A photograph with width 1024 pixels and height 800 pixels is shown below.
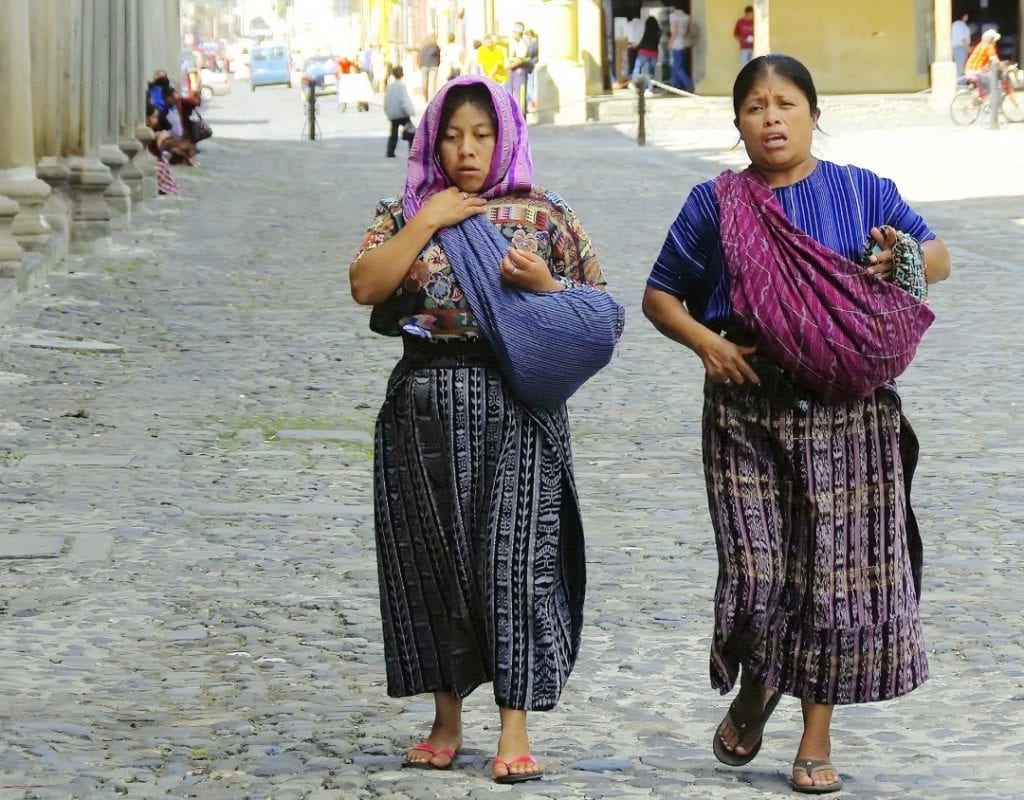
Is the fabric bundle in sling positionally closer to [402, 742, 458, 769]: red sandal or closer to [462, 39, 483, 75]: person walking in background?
[402, 742, 458, 769]: red sandal

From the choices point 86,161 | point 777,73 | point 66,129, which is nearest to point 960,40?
point 86,161


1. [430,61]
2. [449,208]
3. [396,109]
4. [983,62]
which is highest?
[430,61]

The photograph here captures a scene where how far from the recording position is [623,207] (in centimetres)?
2208

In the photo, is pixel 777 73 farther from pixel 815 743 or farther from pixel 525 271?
pixel 815 743

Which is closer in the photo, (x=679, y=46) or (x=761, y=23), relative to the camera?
(x=761, y=23)

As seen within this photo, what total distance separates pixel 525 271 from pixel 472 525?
0.56 m

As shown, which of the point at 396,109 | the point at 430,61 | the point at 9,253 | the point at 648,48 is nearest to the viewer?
the point at 9,253

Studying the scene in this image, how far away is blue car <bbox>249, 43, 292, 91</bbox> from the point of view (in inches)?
3004

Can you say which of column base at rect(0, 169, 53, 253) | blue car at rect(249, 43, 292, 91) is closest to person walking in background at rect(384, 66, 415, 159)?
column base at rect(0, 169, 53, 253)

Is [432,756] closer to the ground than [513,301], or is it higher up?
closer to the ground

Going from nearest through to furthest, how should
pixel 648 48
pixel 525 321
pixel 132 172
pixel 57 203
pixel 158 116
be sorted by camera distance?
pixel 525 321, pixel 57 203, pixel 132 172, pixel 158 116, pixel 648 48

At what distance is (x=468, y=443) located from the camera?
4.63 metres

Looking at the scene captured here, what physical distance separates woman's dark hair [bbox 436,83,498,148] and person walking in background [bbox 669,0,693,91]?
39.8 m

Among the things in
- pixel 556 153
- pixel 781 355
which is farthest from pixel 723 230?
pixel 556 153
